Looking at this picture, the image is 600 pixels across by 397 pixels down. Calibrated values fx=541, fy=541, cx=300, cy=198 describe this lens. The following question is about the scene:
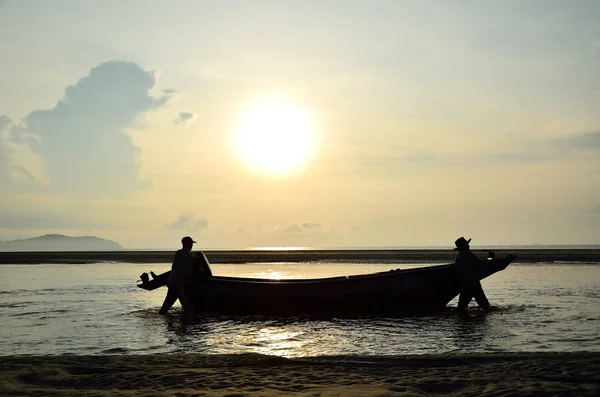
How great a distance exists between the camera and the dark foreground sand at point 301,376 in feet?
25.4

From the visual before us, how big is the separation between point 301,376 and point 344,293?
900 cm

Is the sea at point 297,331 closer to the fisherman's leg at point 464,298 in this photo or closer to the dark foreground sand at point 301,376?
the fisherman's leg at point 464,298

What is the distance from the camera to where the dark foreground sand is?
7754mm

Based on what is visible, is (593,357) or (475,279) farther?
(475,279)

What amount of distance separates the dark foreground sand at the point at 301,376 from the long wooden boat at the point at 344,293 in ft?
23.4

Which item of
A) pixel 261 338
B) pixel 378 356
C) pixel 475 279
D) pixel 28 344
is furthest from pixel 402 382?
pixel 475 279

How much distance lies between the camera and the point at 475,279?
17719mm

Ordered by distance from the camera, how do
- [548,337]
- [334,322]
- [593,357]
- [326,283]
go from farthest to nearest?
[326,283] → [334,322] → [548,337] → [593,357]

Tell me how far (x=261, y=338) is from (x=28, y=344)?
5.51 metres

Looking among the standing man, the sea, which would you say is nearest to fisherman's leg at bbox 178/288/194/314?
the standing man

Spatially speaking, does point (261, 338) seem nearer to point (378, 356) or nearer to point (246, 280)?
point (378, 356)

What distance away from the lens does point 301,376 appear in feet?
28.7

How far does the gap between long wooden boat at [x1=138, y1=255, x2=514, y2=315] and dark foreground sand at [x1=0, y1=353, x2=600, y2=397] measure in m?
7.12

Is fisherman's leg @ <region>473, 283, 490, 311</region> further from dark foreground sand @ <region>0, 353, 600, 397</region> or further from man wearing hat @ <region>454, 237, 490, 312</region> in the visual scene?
dark foreground sand @ <region>0, 353, 600, 397</region>
